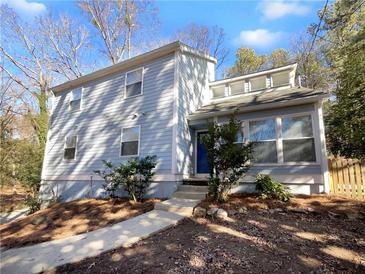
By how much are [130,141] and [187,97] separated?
3.11m

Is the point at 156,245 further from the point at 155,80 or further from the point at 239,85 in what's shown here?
the point at 239,85

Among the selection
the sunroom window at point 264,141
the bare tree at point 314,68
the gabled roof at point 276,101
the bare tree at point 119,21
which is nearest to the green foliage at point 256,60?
the bare tree at point 314,68

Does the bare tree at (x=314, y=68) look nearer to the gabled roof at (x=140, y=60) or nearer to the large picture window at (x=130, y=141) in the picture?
the gabled roof at (x=140, y=60)

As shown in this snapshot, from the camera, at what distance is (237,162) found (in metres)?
6.68

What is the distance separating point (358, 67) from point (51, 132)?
597 inches

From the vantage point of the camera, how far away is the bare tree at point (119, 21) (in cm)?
1948

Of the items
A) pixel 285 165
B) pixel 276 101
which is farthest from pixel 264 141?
pixel 276 101

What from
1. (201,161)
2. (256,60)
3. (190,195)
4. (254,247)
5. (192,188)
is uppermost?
(256,60)

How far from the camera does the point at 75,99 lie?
42.6ft

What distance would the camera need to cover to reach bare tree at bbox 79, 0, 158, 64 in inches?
767

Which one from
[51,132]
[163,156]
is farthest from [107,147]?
[51,132]

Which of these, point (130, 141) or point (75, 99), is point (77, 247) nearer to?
point (130, 141)

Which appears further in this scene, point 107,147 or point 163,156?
point 107,147

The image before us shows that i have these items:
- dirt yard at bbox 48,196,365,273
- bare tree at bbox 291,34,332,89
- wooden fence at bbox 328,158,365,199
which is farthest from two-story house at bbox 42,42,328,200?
bare tree at bbox 291,34,332,89
